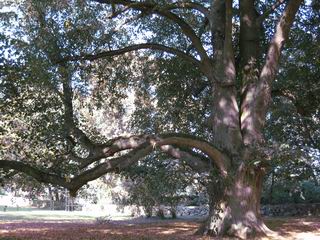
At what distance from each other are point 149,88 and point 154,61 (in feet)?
5.88

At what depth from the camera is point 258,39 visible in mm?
15414

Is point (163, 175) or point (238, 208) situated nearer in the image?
point (238, 208)

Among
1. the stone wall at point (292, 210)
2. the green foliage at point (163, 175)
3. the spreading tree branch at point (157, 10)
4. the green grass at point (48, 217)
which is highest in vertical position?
the spreading tree branch at point (157, 10)

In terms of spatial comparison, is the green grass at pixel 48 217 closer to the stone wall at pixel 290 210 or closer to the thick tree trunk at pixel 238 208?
the stone wall at pixel 290 210

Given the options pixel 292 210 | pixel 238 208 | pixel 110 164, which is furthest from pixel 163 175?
pixel 292 210

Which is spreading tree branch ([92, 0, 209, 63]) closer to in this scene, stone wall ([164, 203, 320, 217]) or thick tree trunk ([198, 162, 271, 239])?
thick tree trunk ([198, 162, 271, 239])

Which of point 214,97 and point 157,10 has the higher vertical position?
point 157,10

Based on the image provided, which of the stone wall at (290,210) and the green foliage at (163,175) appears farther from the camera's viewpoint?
the stone wall at (290,210)

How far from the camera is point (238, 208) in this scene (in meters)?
13.3

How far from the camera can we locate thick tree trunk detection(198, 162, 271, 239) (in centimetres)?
1319

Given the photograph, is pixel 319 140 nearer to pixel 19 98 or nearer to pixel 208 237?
pixel 208 237

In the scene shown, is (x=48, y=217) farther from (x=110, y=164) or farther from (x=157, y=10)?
(x=157, y=10)

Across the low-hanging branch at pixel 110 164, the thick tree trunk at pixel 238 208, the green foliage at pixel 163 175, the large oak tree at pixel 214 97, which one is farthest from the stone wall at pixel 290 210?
the low-hanging branch at pixel 110 164

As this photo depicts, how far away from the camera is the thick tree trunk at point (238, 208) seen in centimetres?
1319
